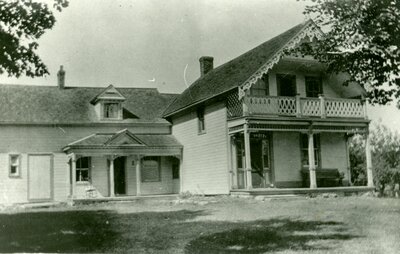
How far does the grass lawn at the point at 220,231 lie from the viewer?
10094mm

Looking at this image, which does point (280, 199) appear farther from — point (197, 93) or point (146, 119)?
point (146, 119)

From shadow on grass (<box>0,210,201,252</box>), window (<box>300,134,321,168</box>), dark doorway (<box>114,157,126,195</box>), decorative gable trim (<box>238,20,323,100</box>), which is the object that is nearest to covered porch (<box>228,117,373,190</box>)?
window (<box>300,134,321,168</box>)

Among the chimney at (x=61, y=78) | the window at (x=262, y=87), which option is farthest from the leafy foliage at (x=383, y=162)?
the chimney at (x=61, y=78)

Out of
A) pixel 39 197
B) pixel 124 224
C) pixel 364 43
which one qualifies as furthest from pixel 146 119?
pixel 364 43

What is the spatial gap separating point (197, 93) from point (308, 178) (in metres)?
7.00

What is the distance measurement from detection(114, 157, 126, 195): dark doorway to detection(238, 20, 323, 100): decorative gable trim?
30.5 feet

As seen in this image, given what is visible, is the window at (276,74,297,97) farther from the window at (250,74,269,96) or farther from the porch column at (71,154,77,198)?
the porch column at (71,154,77,198)

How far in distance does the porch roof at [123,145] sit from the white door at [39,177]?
3.98ft

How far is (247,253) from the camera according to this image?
951 centimetres

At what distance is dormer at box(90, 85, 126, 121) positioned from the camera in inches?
1058

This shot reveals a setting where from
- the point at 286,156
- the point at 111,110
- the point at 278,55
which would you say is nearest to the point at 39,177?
the point at 111,110

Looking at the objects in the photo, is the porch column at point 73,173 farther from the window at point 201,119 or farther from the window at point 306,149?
the window at point 306,149

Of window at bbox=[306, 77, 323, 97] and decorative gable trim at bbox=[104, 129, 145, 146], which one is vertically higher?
window at bbox=[306, 77, 323, 97]

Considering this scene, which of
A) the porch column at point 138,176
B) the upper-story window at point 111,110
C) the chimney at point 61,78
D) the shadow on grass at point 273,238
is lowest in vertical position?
the shadow on grass at point 273,238
